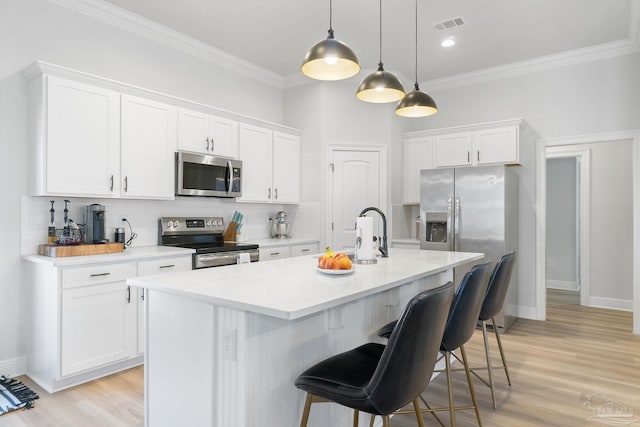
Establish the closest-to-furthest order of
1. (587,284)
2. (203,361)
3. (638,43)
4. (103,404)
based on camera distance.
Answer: (203,361), (103,404), (638,43), (587,284)

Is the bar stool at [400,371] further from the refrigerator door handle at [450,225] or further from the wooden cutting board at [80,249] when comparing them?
the refrigerator door handle at [450,225]

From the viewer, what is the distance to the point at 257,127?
467cm

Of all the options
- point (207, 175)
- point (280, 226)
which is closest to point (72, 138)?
point (207, 175)

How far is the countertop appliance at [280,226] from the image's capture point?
203 inches

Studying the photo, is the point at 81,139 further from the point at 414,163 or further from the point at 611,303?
the point at 611,303

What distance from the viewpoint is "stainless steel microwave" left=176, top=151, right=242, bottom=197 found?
382 cm

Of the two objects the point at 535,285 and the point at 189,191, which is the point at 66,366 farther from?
the point at 535,285

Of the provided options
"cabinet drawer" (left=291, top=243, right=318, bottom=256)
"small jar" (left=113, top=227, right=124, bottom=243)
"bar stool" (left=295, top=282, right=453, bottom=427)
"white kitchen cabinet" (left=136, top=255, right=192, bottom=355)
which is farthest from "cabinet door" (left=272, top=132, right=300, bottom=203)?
"bar stool" (left=295, top=282, right=453, bottom=427)

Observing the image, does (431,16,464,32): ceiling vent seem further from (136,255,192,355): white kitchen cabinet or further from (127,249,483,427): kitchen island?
(136,255,192,355): white kitchen cabinet

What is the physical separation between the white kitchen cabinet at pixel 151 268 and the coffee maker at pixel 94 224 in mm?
429

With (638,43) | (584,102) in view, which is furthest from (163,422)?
(638,43)

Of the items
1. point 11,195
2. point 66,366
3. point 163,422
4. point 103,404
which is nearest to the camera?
point 163,422

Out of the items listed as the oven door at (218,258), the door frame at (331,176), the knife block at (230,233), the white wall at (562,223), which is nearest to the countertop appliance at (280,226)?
the door frame at (331,176)

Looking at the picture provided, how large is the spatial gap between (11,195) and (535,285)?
204 inches
